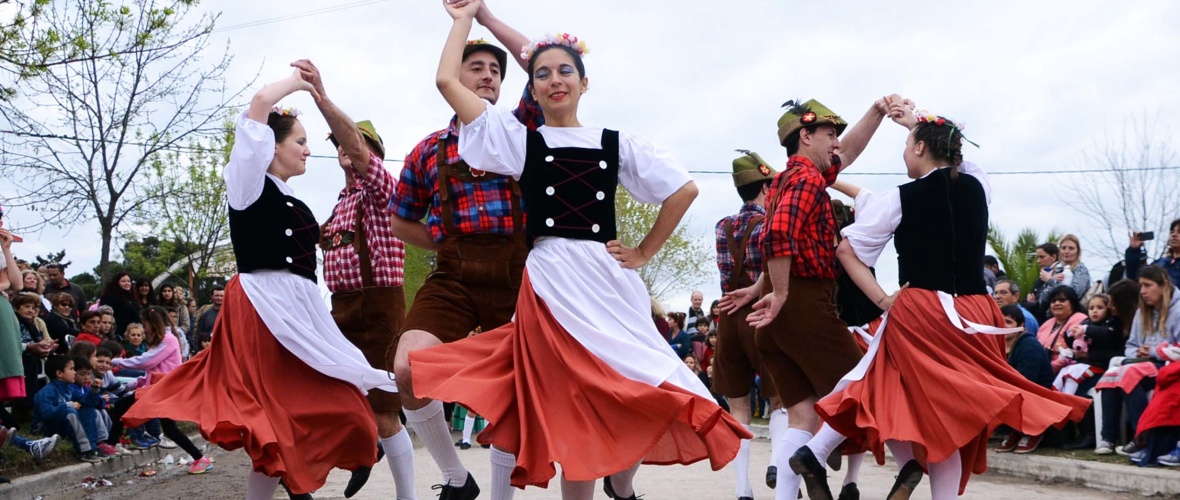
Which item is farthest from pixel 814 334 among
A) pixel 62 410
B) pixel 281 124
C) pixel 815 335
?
pixel 62 410

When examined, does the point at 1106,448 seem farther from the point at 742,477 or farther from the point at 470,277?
the point at 470,277

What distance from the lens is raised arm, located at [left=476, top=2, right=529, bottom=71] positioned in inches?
210

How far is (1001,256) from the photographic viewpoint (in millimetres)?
17766

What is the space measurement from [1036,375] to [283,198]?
7.47 meters

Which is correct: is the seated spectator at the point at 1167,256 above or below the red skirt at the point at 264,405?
above

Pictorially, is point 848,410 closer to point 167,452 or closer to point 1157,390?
point 1157,390

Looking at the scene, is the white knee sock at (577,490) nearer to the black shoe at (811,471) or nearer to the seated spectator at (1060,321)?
the black shoe at (811,471)

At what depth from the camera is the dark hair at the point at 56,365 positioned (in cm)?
973

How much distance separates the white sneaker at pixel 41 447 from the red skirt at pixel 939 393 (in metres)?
5.93

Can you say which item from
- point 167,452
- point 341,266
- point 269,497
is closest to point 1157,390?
point 341,266

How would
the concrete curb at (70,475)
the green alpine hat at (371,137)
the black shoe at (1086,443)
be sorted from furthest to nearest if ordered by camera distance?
the black shoe at (1086,443)
the concrete curb at (70,475)
the green alpine hat at (371,137)

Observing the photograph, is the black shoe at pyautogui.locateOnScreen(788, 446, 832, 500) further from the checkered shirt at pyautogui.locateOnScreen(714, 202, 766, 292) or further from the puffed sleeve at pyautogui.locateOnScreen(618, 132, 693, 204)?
the checkered shirt at pyautogui.locateOnScreen(714, 202, 766, 292)

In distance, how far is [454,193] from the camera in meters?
5.41

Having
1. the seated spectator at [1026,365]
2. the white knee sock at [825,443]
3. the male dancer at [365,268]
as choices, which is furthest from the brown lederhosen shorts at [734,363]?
the seated spectator at [1026,365]
